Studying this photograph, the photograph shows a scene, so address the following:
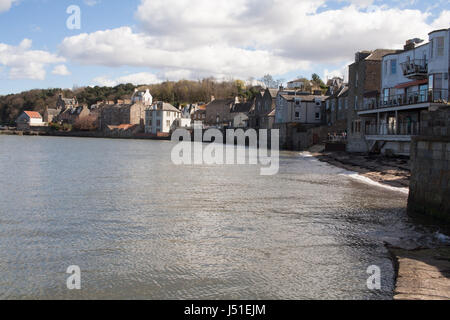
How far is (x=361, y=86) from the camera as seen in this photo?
161ft

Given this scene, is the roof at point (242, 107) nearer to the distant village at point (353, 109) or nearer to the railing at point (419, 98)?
the distant village at point (353, 109)

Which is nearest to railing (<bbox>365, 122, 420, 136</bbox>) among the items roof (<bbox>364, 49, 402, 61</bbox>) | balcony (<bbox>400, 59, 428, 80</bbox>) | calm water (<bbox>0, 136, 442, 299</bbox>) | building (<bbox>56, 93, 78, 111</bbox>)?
balcony (<bbox>400, 59, 428, 80</bbox>)

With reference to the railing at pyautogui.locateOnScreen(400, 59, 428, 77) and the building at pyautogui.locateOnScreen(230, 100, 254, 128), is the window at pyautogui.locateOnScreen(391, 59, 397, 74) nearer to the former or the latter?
the railing at pyautogui.locateOnScreen(400, 59, 428, 77)

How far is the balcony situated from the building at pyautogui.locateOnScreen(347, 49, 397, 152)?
775cm

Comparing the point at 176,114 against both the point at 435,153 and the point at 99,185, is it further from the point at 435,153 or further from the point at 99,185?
the point at 435,153

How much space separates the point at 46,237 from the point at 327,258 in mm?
7652

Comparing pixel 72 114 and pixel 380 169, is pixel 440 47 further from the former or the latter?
pixel 72 114

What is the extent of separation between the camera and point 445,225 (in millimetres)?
13305

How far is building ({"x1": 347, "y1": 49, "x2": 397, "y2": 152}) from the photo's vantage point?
46.3 meters

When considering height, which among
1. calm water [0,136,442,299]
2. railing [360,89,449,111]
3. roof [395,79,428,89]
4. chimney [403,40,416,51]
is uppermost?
chimney [403,40,416,51]

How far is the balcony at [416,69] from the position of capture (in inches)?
1435

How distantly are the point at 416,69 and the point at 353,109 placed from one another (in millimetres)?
14034
